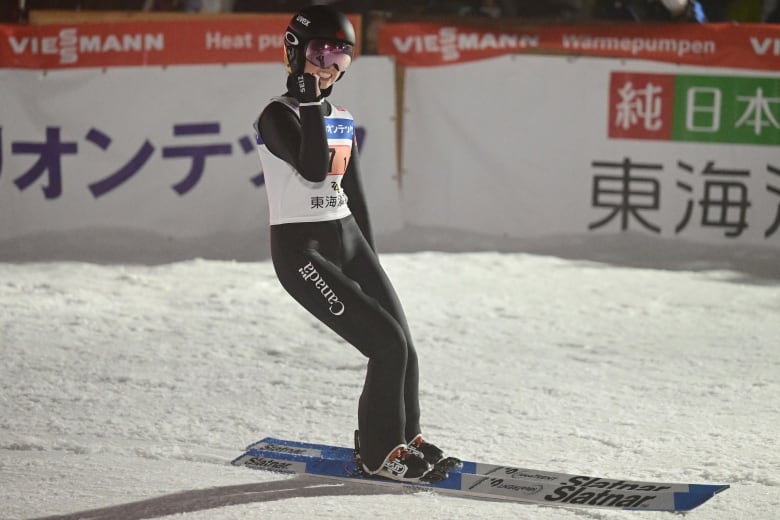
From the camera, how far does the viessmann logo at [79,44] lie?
9.34 m

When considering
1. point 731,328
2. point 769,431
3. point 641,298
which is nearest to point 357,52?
point 641,298

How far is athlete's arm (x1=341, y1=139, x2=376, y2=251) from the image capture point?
4652mm

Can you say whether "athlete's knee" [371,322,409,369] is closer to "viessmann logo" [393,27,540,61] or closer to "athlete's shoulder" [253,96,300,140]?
"athlete's shoulder" [253,96,300,140]

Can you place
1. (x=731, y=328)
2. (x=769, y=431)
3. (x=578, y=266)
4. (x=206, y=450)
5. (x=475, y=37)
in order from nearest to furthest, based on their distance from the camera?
(x=206, y=450) → (x=769, y=431) → (x=731, y=328) → (x=578, y=266) → (x=475, y=37)

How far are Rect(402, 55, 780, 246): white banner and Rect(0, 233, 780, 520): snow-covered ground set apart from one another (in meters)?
0.51

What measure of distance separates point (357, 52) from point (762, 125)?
10.5 ft

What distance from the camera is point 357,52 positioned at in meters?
9.70

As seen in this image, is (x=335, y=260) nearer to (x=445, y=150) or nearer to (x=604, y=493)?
(x=604, y=493)

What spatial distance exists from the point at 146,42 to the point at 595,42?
3.50 m

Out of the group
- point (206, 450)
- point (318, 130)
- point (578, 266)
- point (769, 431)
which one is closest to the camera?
point (318, 130)

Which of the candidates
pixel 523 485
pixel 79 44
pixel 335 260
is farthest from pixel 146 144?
pixel 523 485

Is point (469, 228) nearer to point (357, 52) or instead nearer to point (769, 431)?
point (357, 52)

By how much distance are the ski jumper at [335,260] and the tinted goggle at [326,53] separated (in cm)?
18

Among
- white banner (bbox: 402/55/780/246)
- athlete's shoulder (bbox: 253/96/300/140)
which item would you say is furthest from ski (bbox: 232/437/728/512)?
white banner (bbox: 402/55/780/246)
